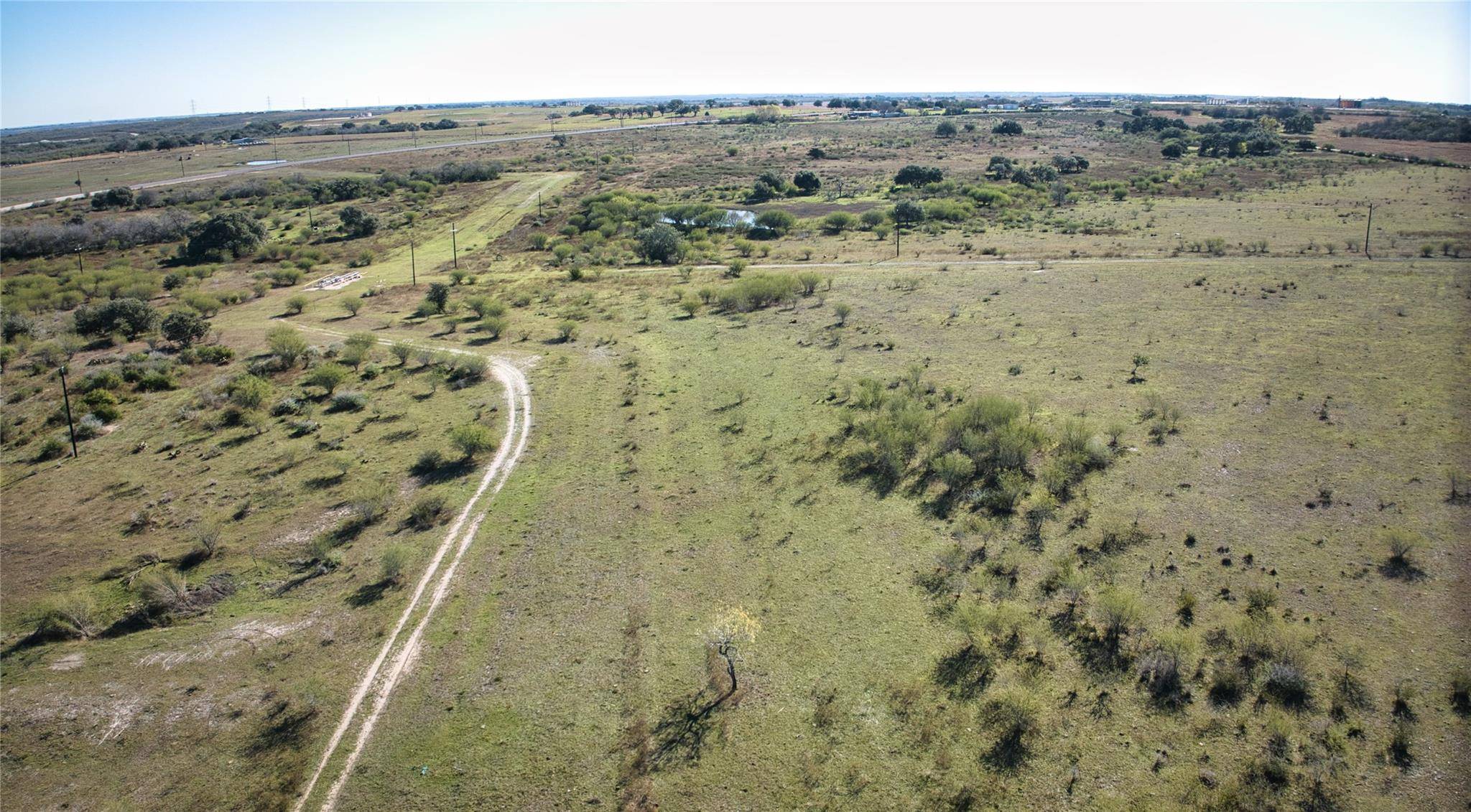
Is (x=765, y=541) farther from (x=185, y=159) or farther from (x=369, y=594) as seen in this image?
(x=185, y=159)

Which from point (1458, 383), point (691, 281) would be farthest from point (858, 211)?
point (1458, 383)

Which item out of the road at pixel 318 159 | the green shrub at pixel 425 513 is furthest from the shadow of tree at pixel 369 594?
the road at pixel 318 159

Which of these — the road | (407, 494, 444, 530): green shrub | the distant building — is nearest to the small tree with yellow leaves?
(407, 494, 444, 530): green shrub

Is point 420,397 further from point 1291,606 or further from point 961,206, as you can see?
point 961,206

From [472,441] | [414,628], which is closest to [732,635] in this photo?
[414,628]

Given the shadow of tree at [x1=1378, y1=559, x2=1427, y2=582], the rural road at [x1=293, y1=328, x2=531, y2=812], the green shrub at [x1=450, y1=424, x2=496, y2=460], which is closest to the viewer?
the rural road at [x1=293, y1=328, x2=531, y2=812]

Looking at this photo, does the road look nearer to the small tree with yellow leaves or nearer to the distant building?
the distant building

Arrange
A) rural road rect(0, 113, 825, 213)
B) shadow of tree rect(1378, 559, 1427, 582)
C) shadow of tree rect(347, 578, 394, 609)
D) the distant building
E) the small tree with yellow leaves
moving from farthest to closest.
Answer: rural road rect(0, 113, 825, 213) → the distant building → shadow of tree rect(347, 578, 394, 609) → shadow of tree rect(1378, 559, 1427, 582) → the small tree with yellow leaves
